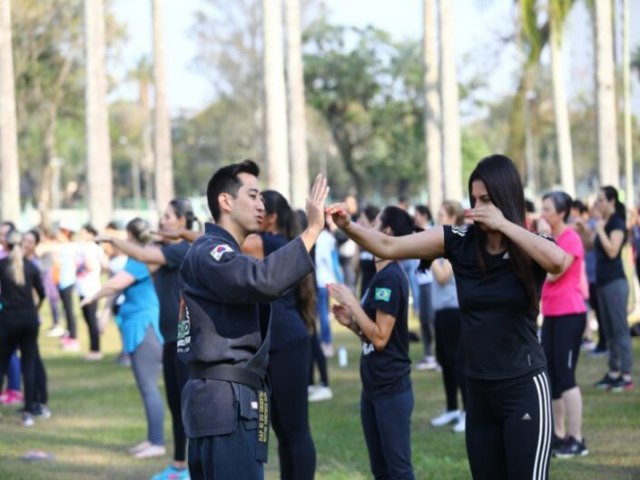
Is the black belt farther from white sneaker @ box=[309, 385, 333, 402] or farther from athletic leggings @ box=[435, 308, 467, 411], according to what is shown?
white sneaker @ box=[309, 385, 333, 402]

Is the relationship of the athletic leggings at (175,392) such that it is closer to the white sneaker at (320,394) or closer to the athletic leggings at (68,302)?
the white sneaker at (320,394)

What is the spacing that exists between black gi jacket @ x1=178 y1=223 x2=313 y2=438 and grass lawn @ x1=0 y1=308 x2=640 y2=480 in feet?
13.0

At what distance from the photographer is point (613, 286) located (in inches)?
493

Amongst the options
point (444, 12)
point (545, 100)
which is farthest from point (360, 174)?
point (444, 12)

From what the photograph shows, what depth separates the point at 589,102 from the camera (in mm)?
76062

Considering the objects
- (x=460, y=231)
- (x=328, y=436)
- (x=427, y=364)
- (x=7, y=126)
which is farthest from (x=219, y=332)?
(x=7, y=126)

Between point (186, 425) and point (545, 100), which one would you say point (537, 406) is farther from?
point (545, 100)

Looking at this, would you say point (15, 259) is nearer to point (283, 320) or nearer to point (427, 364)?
point (427, 364)

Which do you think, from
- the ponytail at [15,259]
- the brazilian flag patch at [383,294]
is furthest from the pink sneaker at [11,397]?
the brazilian flag patch at [383,294]

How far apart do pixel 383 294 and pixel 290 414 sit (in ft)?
3.44

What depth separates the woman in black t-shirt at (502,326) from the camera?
17.0 ft

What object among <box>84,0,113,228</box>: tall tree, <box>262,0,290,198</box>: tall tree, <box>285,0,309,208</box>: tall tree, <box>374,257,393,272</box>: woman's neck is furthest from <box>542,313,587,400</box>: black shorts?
<box>84,0,113,228</box>: tall tree

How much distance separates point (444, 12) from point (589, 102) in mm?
54592

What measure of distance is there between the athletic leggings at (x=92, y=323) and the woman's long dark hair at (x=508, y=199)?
12517mm
